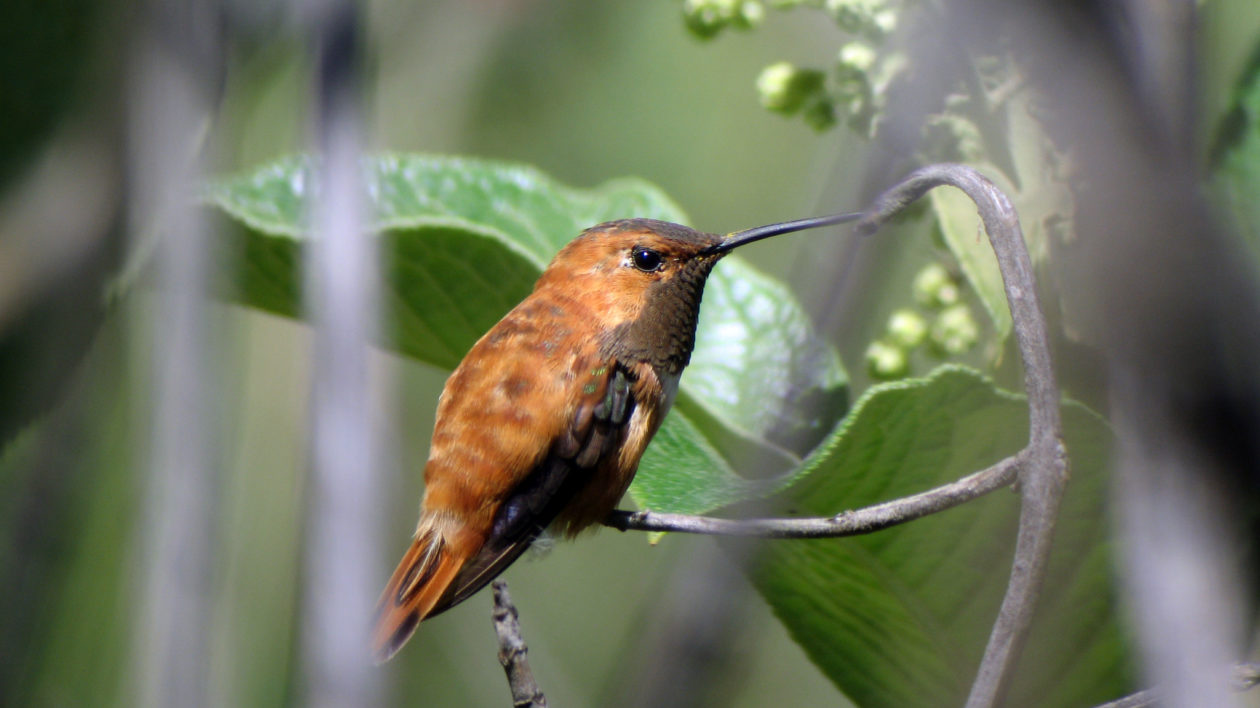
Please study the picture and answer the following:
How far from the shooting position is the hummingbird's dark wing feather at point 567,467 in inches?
48.4

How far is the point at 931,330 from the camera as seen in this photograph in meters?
1.17

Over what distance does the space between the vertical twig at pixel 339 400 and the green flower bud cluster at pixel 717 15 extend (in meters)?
0.47

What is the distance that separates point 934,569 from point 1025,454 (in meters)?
0.36

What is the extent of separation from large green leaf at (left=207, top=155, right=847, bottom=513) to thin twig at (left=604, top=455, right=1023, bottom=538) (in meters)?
0.07

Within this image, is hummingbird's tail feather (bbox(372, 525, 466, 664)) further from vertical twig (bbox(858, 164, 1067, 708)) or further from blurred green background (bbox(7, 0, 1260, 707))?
vertical twig (bbox(858, 164, 1067, 708))

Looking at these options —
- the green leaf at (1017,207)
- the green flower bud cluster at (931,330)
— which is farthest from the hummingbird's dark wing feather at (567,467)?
the green leaf at (1017,207)

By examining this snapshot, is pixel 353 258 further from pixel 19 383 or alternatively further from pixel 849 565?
pixel 19 383

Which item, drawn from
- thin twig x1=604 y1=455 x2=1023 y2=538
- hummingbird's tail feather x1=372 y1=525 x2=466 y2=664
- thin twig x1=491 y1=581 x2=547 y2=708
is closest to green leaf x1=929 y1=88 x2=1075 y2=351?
thin twig x1=604 y1=455 x2=1023 y2=538

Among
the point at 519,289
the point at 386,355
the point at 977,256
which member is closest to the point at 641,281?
the point at 519,289

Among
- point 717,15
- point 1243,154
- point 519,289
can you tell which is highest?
point 717,15

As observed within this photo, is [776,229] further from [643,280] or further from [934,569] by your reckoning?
[934,569]

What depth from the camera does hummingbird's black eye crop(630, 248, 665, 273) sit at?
54.7 inches

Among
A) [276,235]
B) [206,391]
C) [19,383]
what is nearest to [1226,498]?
[206,391]

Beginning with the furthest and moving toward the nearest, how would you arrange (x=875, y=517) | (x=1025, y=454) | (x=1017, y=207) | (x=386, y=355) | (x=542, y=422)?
(x=386, y=355), (x=542, y=422), (x=1017, y=207), (x=875, y=517), (x=1025, y=454)
